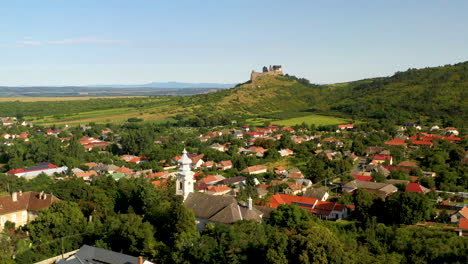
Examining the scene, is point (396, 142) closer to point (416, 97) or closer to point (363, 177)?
point (363, 177)

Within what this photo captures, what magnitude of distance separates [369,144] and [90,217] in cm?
4793

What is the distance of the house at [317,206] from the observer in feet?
121

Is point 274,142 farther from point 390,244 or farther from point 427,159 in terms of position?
point 390,244

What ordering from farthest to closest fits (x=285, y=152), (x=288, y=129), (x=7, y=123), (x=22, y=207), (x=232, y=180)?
(x=7, y=123) < (x=288, y=129) < (x=285, y=152) < (x=232, y=180) < (x=22, y=207)

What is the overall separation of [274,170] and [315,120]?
52687 millimetres

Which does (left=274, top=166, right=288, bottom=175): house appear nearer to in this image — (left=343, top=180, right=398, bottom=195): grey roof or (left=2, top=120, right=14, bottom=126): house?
(left=343, top=180, right=398, bottom=195): grey roof

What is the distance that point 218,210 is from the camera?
31.8 meters

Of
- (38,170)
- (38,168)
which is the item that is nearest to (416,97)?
(38,168)

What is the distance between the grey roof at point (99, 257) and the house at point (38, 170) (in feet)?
106

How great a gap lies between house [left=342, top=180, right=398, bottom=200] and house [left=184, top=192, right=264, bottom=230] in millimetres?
13839

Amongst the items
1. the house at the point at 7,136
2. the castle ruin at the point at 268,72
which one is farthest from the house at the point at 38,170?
the castle ruin at the point at 268,72

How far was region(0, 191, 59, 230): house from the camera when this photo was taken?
3491 centimetres

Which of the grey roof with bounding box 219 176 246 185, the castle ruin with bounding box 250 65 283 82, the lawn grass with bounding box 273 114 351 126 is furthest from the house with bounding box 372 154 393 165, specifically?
the castle ruin with bounding box 250 65 283 82

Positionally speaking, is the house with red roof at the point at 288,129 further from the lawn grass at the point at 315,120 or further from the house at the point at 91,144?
the house at the point at 91,144
